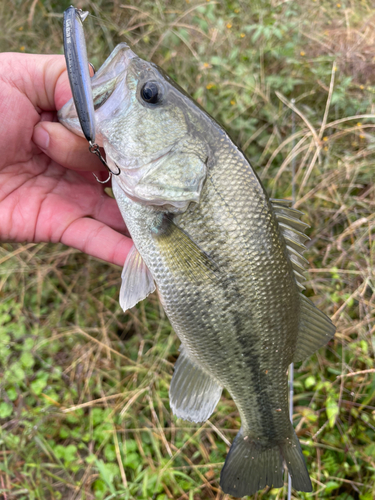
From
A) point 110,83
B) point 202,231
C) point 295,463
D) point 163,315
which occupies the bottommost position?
point 163,315

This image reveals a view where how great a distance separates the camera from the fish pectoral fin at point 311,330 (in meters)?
1.58

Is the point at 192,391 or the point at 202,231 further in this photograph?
the point at 192,391

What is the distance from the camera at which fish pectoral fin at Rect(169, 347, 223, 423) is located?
64.4 inches

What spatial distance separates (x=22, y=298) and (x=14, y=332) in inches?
10.8

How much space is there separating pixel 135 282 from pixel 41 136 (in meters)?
0.88

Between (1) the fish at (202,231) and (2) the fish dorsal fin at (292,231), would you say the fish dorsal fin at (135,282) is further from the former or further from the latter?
(2) the fish dorsal fin at (292,231)

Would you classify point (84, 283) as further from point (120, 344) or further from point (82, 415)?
point (82, 415)

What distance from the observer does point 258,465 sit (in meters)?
1.64

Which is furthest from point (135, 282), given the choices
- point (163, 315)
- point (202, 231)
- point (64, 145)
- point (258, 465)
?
point (258, 465)

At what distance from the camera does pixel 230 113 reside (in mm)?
2684

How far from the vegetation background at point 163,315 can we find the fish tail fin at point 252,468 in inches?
23.7

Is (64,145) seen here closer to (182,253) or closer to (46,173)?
(46,173)

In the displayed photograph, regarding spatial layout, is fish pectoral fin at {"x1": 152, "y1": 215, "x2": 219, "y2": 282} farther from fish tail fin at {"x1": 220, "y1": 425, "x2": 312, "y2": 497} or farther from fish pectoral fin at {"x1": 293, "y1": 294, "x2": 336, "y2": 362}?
fish tail fin at {"x1": 220, "y1": 425, "x2": 312, "y2": 497}

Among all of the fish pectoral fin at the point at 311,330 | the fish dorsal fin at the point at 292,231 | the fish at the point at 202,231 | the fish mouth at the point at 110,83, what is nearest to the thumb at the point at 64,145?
the fish at the point at 202,231
